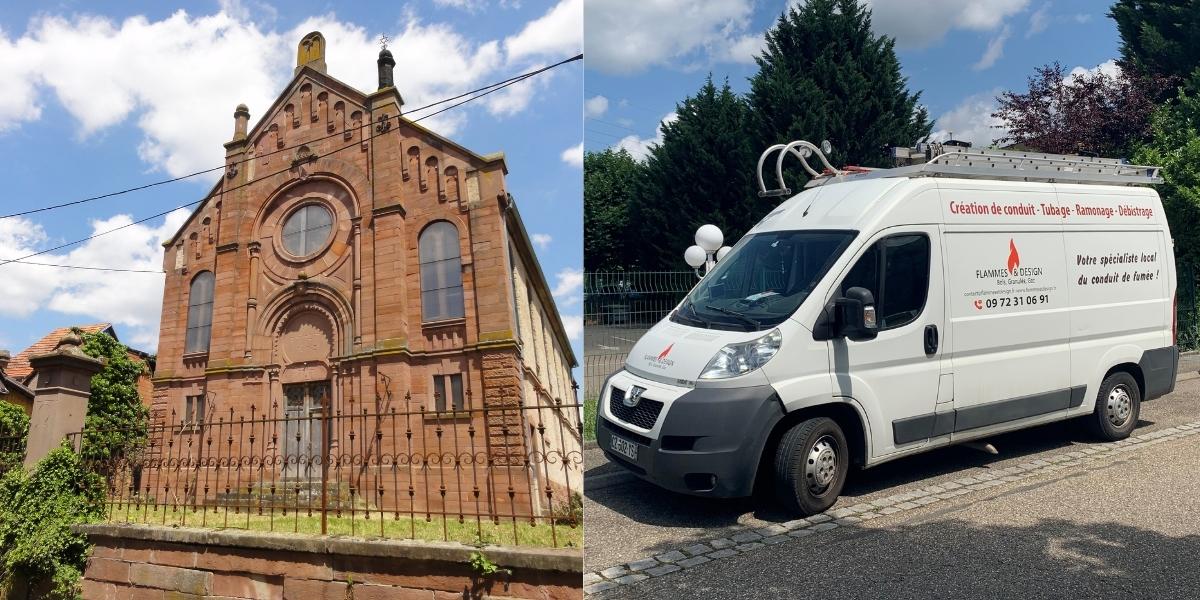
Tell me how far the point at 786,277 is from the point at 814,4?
56.6ft

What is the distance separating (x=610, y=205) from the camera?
2089 centimetres

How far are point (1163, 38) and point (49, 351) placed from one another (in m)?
21.1

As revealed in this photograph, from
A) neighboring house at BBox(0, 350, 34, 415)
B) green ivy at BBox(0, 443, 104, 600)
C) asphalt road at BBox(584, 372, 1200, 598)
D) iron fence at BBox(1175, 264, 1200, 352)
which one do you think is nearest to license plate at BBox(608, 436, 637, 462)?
asphalt road at BBox(584, 372, 1200, 598)

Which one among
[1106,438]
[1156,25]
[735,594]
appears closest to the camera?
[735,594]

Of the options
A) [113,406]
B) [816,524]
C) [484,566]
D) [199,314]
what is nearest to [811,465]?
[816,524]

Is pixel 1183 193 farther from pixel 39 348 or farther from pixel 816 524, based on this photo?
pixel 39 348

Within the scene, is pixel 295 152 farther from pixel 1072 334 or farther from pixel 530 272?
pixel 1072 334

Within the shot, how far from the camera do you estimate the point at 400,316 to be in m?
3.84

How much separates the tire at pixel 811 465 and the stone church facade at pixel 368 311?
1881 mm

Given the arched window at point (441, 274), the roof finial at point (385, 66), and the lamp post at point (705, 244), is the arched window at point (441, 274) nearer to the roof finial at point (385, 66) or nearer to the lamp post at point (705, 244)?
the roof finial at point (385, 66)

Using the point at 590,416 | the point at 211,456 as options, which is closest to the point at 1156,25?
the point at 590,416

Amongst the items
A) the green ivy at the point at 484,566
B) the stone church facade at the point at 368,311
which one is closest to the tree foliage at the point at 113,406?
the stone church facade at the point at 368,311

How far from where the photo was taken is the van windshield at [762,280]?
4.91m

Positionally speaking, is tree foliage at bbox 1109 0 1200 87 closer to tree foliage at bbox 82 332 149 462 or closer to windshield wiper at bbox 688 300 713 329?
windshield wiper at bbox 688 300 713 329
